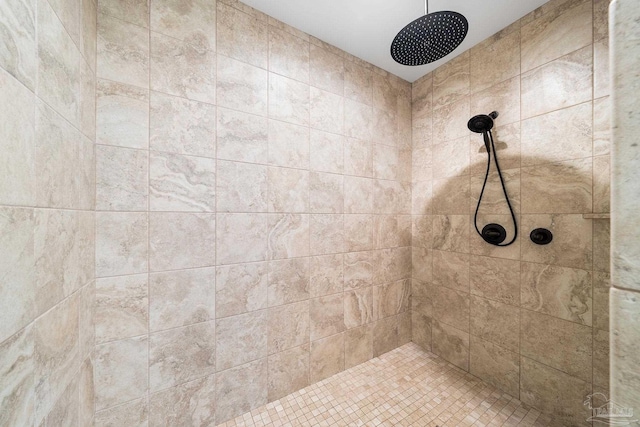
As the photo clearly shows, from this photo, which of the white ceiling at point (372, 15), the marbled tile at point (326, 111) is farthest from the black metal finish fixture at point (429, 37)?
the marbled tile at point (326, 111)

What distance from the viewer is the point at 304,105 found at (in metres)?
1.38

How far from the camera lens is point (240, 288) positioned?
46.8 inches

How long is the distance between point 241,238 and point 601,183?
1.62 metres

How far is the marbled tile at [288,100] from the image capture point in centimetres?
129

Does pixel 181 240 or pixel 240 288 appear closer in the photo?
pixel 181 240

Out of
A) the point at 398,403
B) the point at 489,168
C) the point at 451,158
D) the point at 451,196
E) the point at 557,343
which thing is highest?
the point at 451,158

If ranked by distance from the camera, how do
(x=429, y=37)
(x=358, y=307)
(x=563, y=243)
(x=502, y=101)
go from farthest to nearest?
1. (x=358, y=307)
2. (x=502, y=101)
3. (x=563, y=243)
4. (x=429, y=37)

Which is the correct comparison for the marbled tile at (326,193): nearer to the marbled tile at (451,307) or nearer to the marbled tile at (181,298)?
the marbled tile at (181,298)

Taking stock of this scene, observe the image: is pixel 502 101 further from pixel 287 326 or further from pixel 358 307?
pixel 287 326

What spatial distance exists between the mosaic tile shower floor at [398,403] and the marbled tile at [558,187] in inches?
40.3

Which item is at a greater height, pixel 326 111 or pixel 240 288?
pixel 326 111

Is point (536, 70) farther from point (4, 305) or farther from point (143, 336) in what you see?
point (143, 336)

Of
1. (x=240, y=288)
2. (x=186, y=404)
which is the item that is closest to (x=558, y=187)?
(x=240, y=288)

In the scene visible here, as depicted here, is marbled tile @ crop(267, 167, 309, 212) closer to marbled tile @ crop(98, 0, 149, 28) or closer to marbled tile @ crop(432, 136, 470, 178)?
marbled tile @ crop(98, 0, 149, 28)
